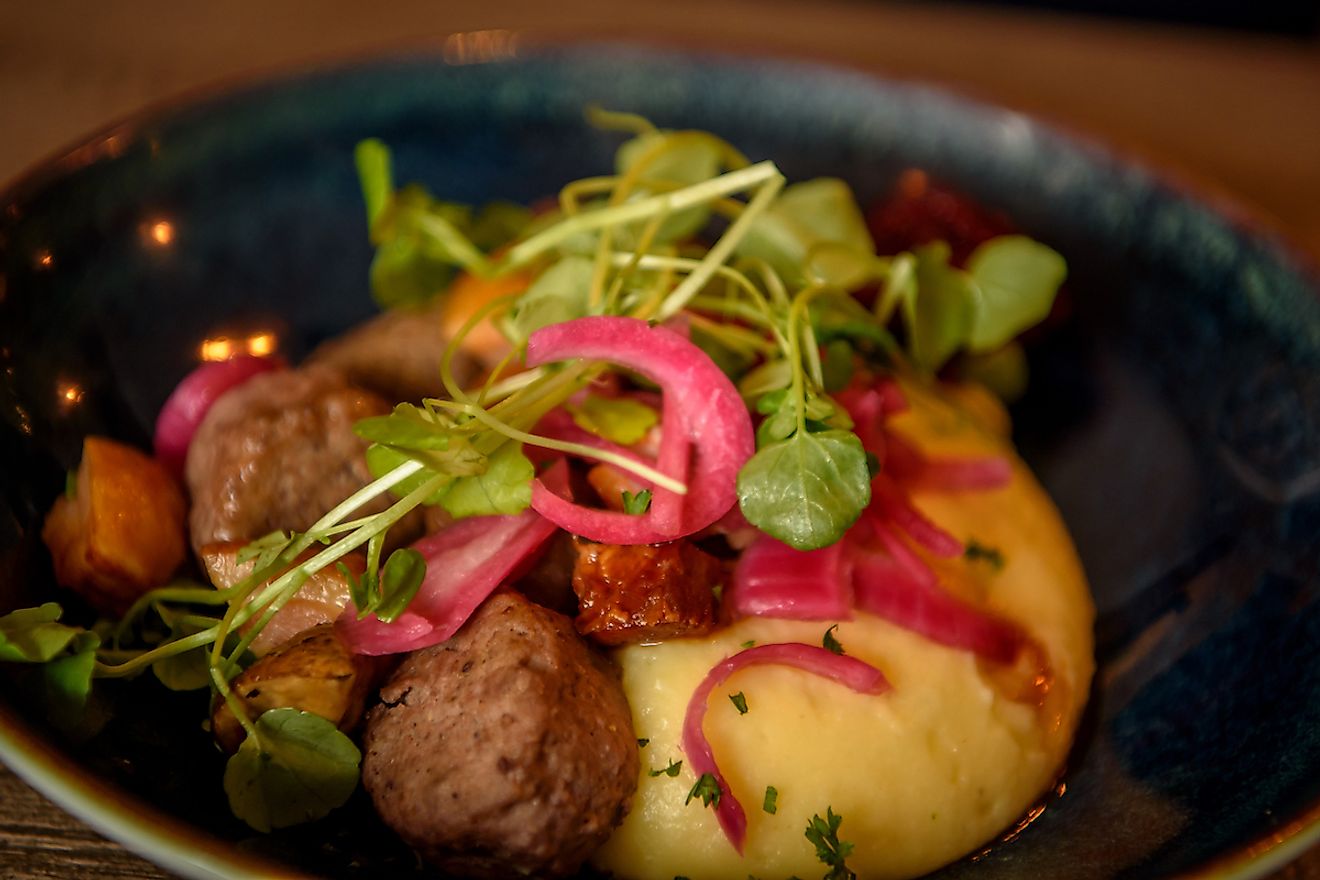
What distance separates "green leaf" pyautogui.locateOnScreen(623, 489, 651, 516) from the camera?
182cm

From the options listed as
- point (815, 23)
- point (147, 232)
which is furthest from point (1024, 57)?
point (147, 232)

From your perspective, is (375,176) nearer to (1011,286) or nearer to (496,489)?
(496,489)

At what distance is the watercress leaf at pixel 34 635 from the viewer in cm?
160

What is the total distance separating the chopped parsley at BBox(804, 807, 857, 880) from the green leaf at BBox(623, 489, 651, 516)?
57cm

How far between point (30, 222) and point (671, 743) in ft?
5.88

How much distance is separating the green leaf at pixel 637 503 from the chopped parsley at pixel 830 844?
567mm

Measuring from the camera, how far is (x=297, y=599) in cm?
179

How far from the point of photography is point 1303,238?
3.24 meters

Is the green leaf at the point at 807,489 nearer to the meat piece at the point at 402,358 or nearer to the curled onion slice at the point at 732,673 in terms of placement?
the curled onion slice at the point at 732,673

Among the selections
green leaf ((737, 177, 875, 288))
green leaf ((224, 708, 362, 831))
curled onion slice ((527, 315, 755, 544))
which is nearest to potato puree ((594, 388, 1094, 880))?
curled onion slice ((527, 315, 755, 544))

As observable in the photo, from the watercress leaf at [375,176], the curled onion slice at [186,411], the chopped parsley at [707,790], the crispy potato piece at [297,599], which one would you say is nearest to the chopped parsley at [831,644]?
the chopped parsley at [707,790]

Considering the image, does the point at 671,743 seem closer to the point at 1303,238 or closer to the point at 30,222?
the point at 30,222

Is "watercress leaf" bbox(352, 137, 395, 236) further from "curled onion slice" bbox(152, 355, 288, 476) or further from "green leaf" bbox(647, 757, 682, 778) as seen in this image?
"green leaf" bbox(647, 757, 682, 778)

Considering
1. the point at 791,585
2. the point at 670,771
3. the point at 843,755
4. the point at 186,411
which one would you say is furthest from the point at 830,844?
the point at 186,411
